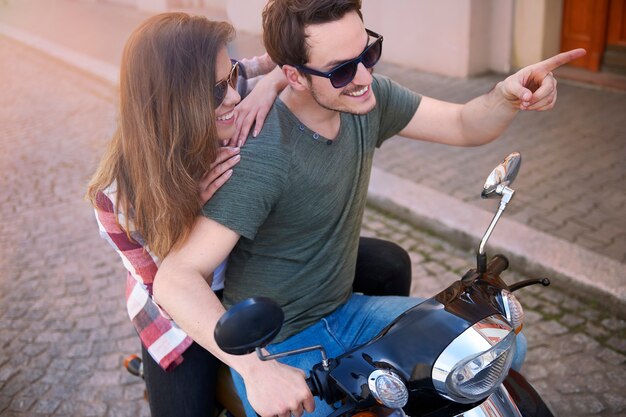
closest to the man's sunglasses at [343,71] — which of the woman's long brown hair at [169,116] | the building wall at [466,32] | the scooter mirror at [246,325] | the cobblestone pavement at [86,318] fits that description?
the woman's long brown hair at [169,116]

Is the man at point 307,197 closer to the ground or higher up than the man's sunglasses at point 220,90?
closer to the ground

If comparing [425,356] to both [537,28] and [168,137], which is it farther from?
[537,28]

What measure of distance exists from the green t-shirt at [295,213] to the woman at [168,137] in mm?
68

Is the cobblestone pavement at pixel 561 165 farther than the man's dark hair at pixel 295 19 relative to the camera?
Yes

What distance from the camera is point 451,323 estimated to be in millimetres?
1588

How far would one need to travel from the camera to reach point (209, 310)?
1756mm

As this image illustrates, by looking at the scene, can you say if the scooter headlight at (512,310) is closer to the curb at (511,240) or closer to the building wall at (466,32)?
the curb at (511,240)

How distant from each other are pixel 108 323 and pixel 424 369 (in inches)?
118

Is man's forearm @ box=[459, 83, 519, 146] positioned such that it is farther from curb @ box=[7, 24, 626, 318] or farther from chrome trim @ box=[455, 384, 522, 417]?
curb @ box=[7, 24, 626, 318]

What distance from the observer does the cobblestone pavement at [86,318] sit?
11.0 feet

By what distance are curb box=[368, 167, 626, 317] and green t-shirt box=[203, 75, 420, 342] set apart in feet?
6.71

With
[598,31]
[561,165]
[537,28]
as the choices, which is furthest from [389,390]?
[537,28]

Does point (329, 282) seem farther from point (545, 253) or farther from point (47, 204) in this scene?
point (47, 204)

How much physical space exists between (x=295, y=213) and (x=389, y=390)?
64 cm
